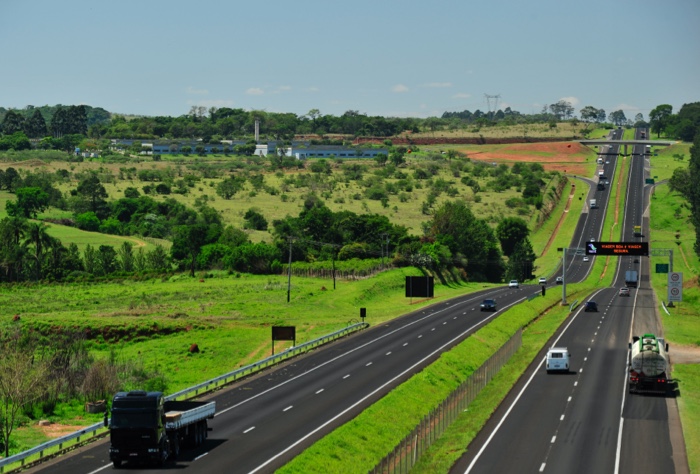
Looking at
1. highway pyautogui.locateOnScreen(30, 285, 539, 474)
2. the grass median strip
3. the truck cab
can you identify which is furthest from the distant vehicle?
the grass median strip

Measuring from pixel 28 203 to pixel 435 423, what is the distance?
149496 millimetres

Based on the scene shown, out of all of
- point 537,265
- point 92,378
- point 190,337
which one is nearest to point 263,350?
point 190,337

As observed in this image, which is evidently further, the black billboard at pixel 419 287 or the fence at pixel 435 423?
the black billboard at pixel 419 287

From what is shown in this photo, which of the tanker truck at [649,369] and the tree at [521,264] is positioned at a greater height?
the tanker truck at [649,369]

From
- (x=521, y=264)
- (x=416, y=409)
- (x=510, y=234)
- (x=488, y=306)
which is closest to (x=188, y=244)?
(x=521, y=264)

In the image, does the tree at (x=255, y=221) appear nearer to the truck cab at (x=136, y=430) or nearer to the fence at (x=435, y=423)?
the fence at (x=435, y=423)

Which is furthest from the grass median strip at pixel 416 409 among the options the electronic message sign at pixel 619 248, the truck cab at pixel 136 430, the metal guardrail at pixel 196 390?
the electronic message sign at pixel 619 248

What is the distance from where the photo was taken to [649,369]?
61.1 m

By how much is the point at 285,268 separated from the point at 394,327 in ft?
160

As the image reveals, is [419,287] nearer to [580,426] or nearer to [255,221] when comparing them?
[580,426]

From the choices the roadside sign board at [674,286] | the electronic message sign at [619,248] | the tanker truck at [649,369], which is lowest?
the roadside sign board at [674,286]

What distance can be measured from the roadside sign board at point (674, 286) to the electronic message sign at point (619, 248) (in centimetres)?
462

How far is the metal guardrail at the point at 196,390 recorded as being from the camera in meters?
44.4

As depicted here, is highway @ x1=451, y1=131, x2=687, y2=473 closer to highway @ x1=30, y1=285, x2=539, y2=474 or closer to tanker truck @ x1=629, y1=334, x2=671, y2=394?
tanker truck @ x1=629, y1=334, x2=671, y2=394
